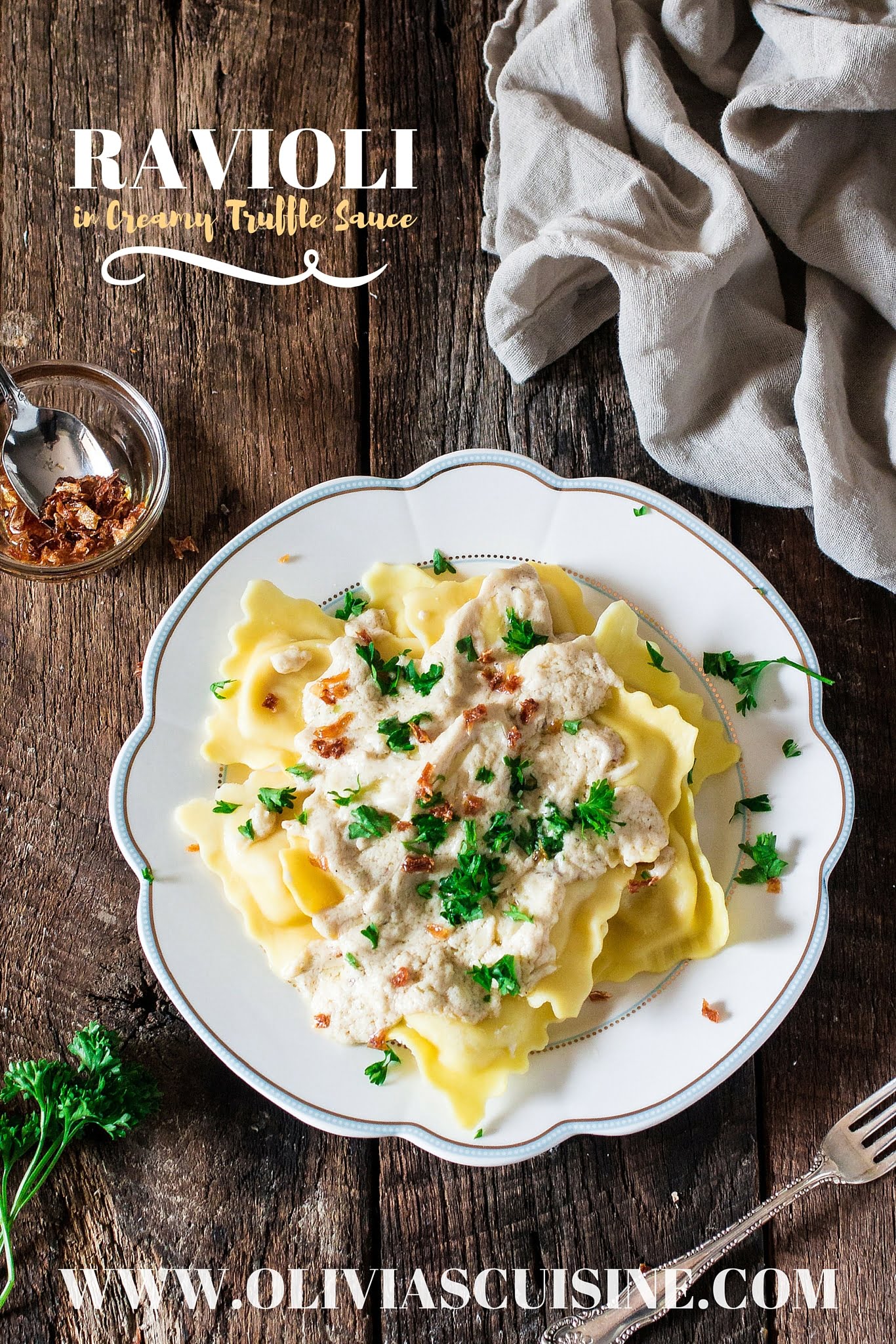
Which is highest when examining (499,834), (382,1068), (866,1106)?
(499,834)

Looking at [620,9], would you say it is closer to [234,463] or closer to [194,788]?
[234,463]

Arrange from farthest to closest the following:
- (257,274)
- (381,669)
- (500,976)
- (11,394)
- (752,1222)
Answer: (257,274)
(11,394)
(752,1222)
(381,669)
(500,976)

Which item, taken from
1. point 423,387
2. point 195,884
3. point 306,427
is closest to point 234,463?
point 306,427

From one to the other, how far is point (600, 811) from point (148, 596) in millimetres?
2032

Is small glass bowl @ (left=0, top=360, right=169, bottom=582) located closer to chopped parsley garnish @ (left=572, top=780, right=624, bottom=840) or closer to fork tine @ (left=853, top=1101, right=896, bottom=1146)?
chopped parsley garnish @ (left=572, top=780, right=624, bottom=840)

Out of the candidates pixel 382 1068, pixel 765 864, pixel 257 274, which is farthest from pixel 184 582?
pixel 765 864

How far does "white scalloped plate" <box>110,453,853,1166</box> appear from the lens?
368cm

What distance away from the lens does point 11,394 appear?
4082mm

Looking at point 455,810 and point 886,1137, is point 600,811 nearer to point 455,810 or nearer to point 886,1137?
point 455,810

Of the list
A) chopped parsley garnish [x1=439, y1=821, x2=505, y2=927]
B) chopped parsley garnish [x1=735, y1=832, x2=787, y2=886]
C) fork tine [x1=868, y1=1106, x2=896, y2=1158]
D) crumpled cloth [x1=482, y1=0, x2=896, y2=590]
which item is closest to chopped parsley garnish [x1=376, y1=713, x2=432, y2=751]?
chopped parsley garnish [x1=439, y1=821, x2=505, y2=927]

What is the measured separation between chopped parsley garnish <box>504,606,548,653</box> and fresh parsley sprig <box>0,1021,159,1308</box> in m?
2.15

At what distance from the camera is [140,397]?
4.21m

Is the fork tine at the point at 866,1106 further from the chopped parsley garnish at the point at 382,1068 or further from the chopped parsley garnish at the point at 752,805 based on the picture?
the chopped parsley garnish at the point at 382,1068

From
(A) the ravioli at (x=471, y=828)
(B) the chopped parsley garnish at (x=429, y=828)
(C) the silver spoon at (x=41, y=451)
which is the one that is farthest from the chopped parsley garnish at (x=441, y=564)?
(C) the silver spoon at (x=41, y=451)
